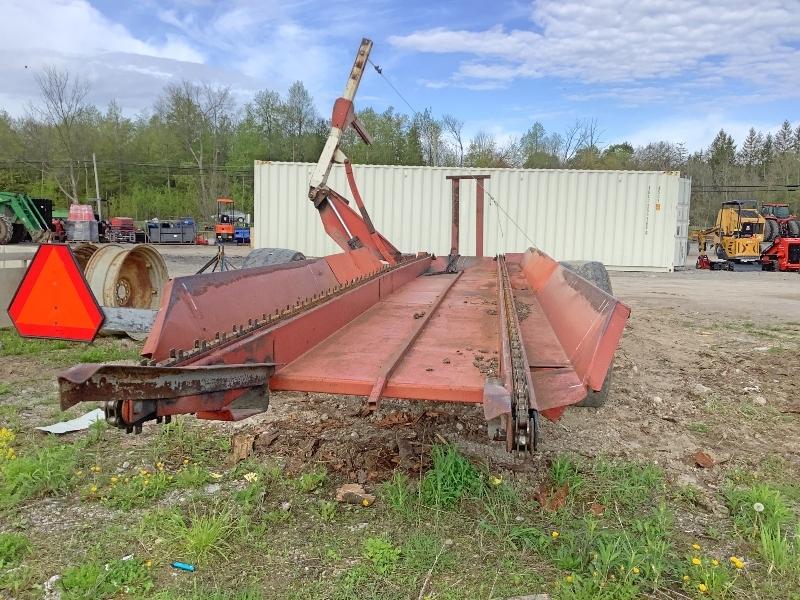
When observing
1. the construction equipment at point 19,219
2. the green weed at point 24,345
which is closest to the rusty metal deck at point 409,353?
the green weed at point 24,345

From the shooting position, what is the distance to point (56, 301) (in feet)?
17.3

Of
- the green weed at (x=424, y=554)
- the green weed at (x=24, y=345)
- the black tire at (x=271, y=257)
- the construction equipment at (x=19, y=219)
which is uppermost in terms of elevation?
the construction equipment at (x=19, y=219)

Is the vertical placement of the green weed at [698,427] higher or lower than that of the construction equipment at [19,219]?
lower

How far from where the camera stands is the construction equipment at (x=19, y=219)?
81.6 ft

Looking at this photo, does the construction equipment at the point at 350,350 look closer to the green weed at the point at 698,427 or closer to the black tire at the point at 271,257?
the green weed at the point at 698,427

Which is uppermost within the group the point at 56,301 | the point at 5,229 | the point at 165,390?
the point at 5,229

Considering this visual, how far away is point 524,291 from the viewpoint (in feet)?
16.9

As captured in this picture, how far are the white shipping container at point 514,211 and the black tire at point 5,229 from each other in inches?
619

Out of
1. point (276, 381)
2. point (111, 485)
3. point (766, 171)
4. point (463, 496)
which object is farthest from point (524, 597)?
point (766, 171)

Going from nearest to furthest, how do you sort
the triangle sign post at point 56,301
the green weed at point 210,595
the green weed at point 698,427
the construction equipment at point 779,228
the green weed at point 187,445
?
the green weed at point 210,595, the green weed at point 187,445, the green weed at point 698,427, the triangle sign post at point 56,301, the construction equipment at point 779,228

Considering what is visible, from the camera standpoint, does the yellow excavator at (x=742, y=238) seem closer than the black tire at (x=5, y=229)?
Yes

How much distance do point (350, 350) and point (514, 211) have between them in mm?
13629

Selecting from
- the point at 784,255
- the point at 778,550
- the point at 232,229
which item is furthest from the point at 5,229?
the point at 784,255

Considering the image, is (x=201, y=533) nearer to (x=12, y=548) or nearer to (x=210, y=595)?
(x=210, y=595)
